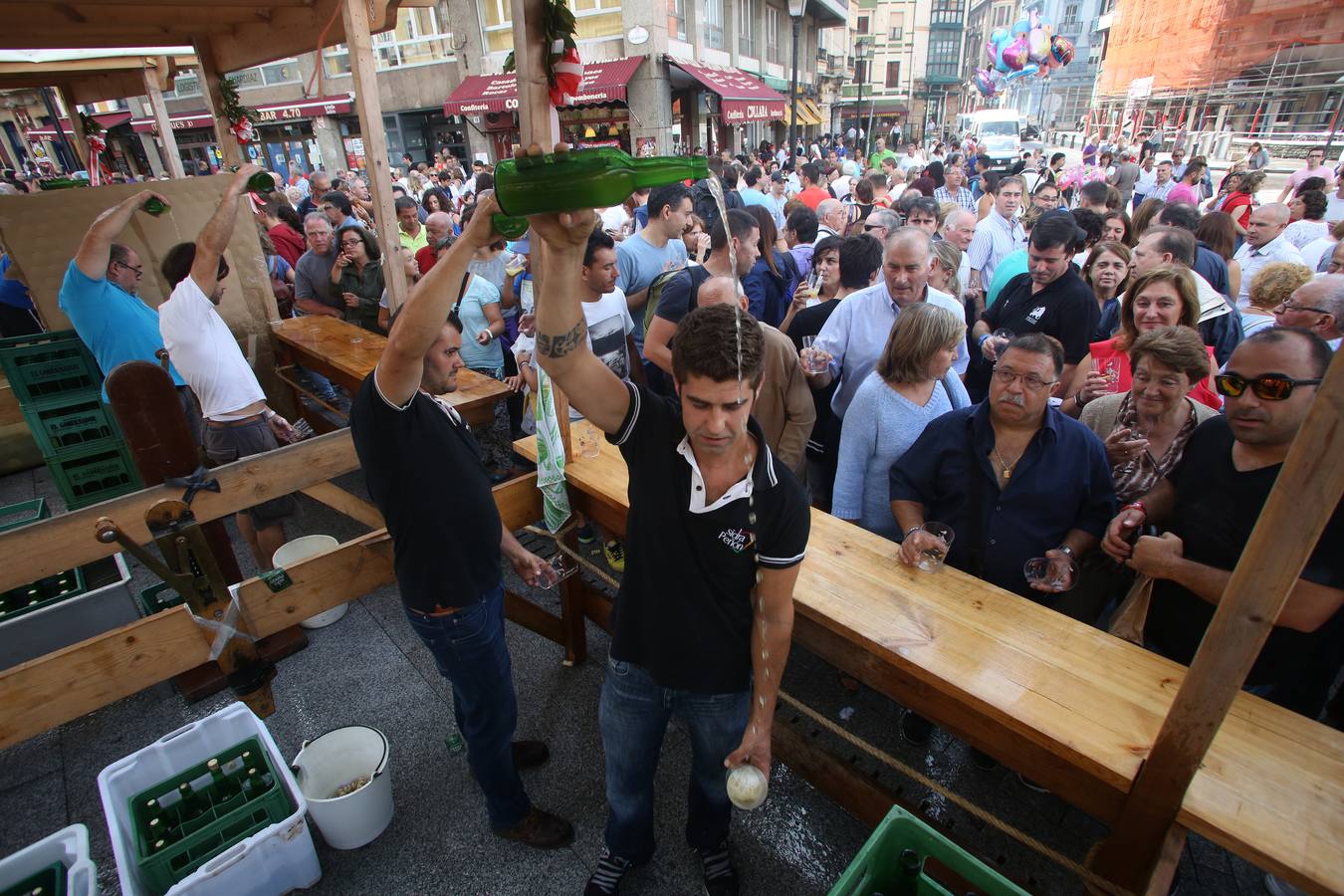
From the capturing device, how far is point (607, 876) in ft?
7.54

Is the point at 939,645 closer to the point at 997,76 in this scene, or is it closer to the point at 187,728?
the point at 187,728

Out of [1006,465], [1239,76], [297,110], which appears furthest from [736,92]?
[1239,76]

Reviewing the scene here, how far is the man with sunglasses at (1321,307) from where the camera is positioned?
123 inches

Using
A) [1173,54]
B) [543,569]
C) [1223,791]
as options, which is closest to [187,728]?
[543,569]

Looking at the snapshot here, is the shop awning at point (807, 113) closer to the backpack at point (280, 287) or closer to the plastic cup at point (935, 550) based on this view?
the backpack at point (280, 287)

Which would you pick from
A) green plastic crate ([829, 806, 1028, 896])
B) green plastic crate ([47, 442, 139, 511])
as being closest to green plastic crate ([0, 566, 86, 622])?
green plastic crate ([47, 442, 139, 511])

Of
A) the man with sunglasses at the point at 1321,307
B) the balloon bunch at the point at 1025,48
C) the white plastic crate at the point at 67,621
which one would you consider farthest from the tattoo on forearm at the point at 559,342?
the balloon bunch at the point at 1025,48

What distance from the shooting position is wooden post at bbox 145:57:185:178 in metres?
6.57

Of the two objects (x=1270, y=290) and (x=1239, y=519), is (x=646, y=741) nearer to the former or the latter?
(x=1239, y=519)

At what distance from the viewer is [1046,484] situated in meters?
2.37

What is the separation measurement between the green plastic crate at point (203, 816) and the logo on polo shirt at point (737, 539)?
2.00 metres

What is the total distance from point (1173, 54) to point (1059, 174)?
28537 millimetres

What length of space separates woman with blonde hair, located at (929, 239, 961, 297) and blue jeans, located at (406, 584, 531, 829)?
3443 mm

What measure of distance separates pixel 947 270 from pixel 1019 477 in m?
2.57
